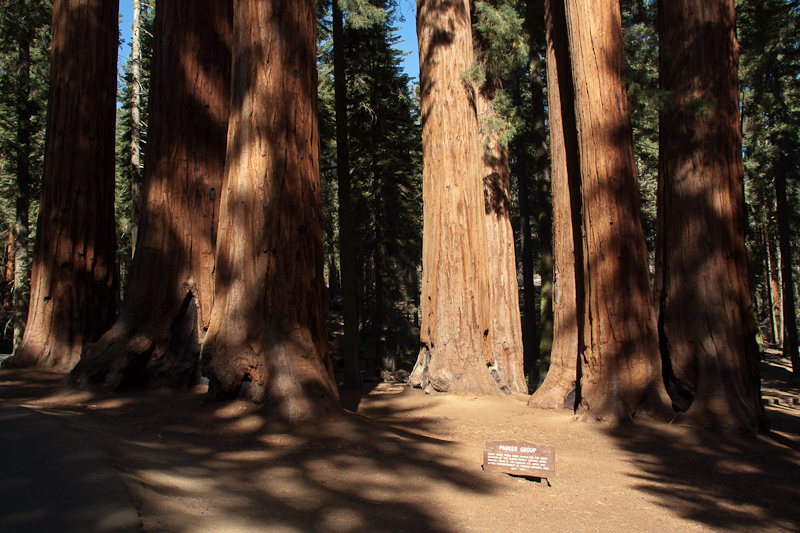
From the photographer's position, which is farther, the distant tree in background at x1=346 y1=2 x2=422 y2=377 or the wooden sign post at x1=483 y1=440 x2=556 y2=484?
the distant tree in background at x1=346 y1=2 x2=422 y2=377

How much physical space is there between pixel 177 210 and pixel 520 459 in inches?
218

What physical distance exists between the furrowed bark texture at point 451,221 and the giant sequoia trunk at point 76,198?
5699mm

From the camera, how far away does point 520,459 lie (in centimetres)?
467

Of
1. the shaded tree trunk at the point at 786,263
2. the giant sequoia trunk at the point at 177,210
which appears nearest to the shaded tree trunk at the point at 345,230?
the giant sequoia trunk at the point at 177,210

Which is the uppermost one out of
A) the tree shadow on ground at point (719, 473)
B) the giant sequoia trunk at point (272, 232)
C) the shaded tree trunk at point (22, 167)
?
the shaded tree trunk at point (22, 167)

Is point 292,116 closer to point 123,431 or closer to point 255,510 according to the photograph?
point 123,431

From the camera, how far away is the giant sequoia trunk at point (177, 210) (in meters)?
6.89

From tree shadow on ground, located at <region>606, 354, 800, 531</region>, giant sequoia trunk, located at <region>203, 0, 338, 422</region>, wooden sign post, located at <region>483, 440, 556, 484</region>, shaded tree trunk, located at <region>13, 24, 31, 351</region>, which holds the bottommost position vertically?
tree shadow on ground, located at <region>606, 354, 800, 531</region>

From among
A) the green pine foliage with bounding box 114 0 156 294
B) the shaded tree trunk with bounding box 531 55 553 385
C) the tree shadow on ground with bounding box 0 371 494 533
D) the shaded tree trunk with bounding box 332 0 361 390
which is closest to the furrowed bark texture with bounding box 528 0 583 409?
the tree shadow on ground with bounding box 0 371 494 533

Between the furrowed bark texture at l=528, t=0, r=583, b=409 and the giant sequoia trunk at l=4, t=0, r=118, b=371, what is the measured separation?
746 cm

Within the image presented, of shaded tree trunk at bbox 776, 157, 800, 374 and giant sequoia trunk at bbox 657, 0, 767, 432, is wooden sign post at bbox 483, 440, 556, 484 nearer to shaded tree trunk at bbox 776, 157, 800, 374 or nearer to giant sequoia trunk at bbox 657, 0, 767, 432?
giant sequoia trunk at bbox 657, 0, 767, 432

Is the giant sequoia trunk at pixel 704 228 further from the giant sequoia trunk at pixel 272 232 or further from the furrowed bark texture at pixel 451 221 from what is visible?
the giant sequoia trunk at pixel 272 232

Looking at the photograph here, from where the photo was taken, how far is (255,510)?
3.32 metres

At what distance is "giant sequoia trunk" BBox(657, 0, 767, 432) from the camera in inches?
273
